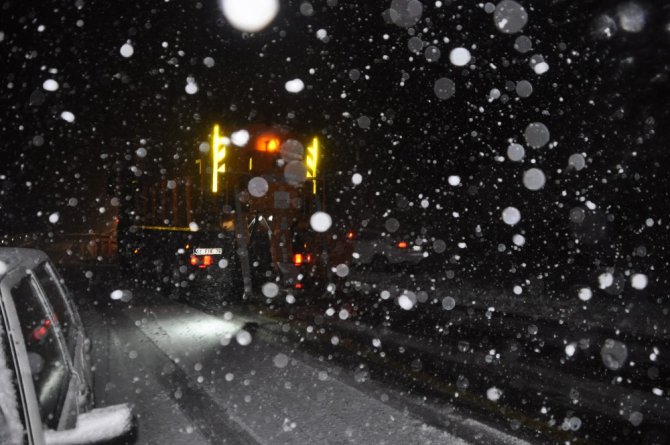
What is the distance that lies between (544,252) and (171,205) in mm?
12917

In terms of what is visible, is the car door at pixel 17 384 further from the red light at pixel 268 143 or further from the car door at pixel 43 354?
the red light at pixel 268 143

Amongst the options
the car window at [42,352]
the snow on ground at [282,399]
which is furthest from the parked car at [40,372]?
the snow on ground at [282,399]

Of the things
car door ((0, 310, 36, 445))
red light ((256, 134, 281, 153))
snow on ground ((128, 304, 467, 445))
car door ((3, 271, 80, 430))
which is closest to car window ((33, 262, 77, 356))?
car door ((3, 271, 80, 430))

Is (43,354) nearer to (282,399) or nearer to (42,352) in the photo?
(42,352)

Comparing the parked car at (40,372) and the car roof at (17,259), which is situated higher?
the car roof at (17,259)

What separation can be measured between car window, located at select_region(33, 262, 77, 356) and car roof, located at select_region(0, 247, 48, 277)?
0.05m

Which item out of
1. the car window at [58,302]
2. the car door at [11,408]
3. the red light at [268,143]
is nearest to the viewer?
the car door at [11,408]

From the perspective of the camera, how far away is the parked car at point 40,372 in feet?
5.26

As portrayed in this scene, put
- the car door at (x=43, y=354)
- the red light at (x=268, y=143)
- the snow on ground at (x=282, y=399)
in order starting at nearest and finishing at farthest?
1. the car door at (x=43, y=354)
2. the snow on ground at (x=282, y=399)
3. the red light at (x=268, y=143)

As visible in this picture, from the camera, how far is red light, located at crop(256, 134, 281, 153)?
11320mm

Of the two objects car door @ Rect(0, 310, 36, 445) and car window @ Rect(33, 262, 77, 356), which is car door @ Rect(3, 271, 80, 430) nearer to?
car door @ Rect(0, 310, 36, 445)

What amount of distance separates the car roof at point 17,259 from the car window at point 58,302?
5 centimetres

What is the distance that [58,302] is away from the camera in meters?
3.11

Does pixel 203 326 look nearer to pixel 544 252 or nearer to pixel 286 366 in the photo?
pixel 286 366
